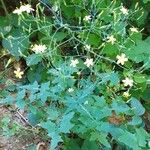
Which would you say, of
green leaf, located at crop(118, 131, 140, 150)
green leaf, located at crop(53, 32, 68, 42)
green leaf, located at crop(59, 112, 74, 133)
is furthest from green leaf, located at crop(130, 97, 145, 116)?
green leaf, located at crop(53, 32, 68, 42)

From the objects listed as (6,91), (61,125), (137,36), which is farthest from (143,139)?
(6,91)

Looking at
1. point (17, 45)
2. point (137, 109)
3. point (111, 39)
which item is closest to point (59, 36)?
point (17, 45)

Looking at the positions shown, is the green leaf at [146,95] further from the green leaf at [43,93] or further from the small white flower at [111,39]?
the green leaf at [43,93]

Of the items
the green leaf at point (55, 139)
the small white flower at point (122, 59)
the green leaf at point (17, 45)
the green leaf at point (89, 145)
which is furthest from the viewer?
the green leaf at point (17, 45)

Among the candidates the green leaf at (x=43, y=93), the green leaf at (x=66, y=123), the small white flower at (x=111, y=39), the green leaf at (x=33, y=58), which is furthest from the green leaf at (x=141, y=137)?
the green leaf at (x=33, y=58)

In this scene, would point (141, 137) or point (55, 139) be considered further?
point (141, 137)

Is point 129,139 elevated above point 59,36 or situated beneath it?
situated beneath

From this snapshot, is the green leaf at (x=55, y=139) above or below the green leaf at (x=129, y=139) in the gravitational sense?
above

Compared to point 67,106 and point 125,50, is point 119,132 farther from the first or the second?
point 125,50

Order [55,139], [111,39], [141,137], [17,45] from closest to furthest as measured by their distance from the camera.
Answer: [55,139]
[141,137]
[111,39]
[17,45]

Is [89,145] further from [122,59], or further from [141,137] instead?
[122,59]

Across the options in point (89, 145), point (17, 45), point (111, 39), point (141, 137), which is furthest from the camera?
point (17, 45)
